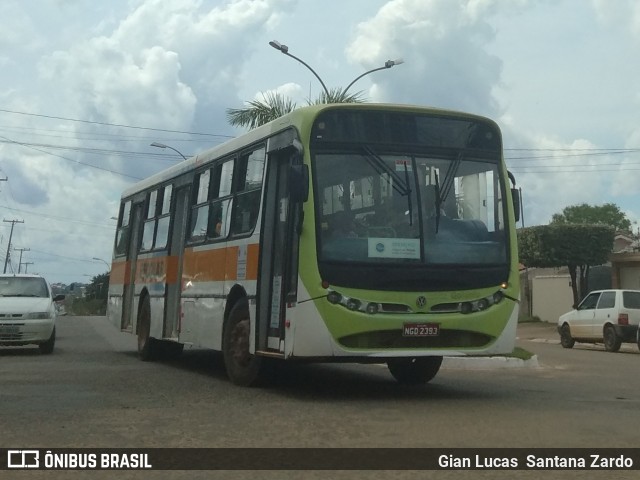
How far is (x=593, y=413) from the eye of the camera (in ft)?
32.9

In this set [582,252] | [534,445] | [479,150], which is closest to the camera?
[534,445]

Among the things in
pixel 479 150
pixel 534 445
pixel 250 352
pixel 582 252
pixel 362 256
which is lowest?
pixel 534 445

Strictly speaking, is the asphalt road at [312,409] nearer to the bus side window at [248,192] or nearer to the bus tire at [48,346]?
the bus side window at [248,192]

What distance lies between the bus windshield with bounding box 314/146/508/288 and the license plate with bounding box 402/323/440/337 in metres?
0.66

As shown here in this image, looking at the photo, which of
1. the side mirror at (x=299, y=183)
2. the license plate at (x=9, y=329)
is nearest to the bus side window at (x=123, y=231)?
the license plate at (x=9, y=329)

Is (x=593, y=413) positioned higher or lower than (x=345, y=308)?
lower

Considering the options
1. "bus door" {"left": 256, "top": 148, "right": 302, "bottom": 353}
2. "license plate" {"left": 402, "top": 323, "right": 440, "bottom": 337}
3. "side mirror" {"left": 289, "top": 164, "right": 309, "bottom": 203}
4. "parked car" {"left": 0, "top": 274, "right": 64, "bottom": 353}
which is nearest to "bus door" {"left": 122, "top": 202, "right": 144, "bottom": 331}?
"parked car" {"left": 0, "top": 274, "right": 64, "bottom": 353}

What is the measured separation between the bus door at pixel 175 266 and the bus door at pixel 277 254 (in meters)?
3.75

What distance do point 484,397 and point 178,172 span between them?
6972mm

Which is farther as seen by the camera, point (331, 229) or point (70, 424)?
point (331, 229)

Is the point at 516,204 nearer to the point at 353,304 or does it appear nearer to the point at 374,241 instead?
the point at 374,241

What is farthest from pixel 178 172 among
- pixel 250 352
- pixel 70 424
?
pixel 70 424

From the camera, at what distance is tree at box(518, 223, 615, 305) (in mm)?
41062

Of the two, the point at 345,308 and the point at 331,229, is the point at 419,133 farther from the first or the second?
the point at 345,308
